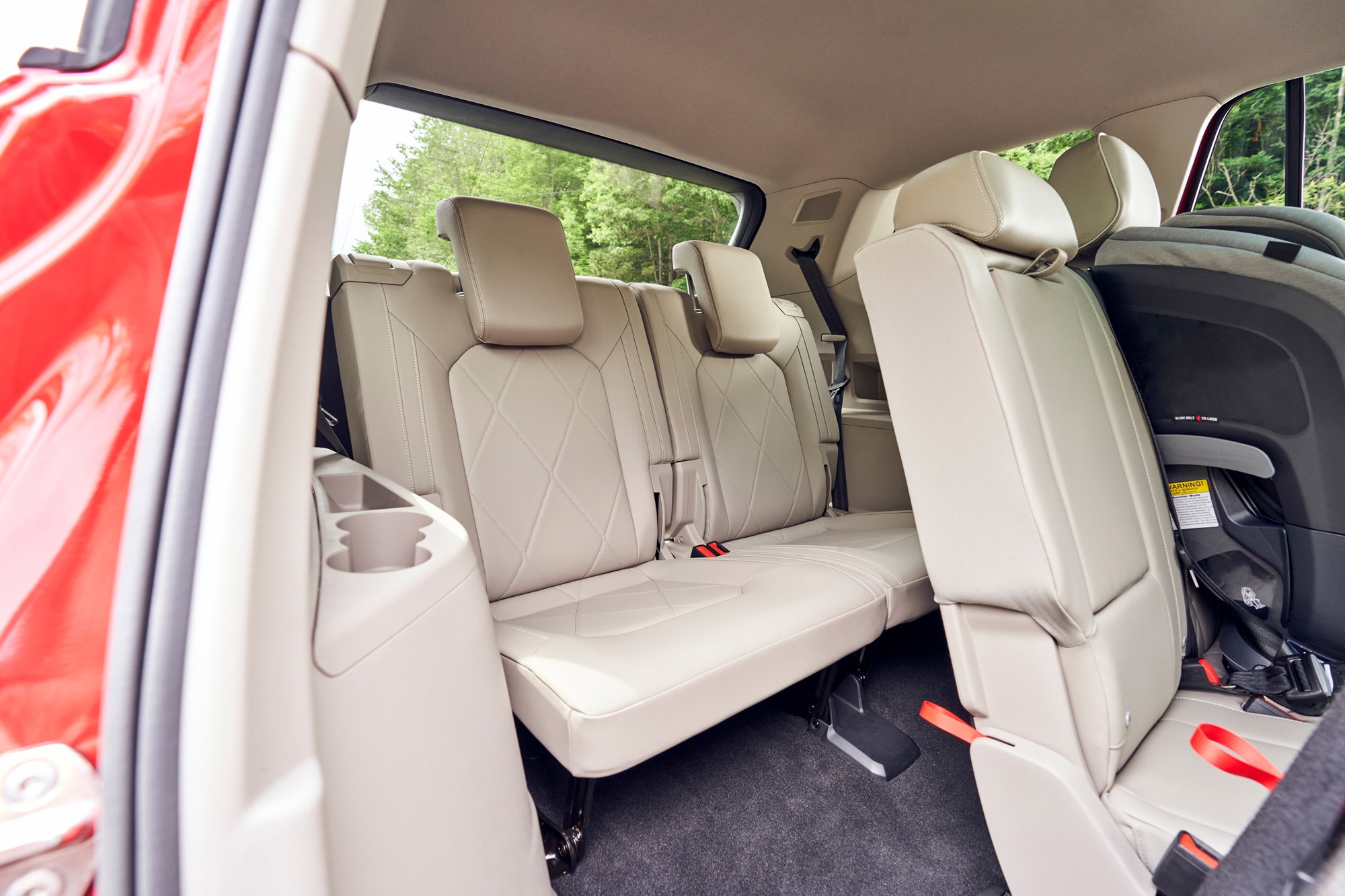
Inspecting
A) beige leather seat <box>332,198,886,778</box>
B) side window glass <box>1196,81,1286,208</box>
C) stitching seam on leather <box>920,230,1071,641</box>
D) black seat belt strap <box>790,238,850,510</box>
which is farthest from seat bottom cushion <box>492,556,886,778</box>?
side window glass <box>1196,81,1286,208</box>

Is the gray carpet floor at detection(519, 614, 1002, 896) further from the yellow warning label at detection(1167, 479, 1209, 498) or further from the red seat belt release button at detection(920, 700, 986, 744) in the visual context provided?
the yellow warning label at detection(1167, 479, 1209, 498)

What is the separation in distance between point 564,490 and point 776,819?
34.8 inches

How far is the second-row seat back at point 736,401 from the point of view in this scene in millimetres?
1987

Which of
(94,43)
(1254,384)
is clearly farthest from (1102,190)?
(94,43)

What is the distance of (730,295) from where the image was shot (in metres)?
2.15

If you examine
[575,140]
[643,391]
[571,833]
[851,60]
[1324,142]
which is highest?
[1324,142]

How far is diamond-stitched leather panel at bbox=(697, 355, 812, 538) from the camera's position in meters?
2.05

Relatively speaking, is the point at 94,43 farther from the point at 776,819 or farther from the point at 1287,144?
the point at 1287,144

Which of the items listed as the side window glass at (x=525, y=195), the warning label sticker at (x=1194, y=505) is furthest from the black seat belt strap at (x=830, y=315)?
the warning label sticker at (x=1194, y=505)

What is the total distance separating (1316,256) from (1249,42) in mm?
1006

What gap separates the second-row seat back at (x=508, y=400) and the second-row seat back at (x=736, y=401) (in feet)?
0.52

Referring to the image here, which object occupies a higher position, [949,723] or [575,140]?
[575,140]

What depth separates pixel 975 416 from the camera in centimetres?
95

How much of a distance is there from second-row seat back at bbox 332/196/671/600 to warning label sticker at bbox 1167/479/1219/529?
3.94 ft
